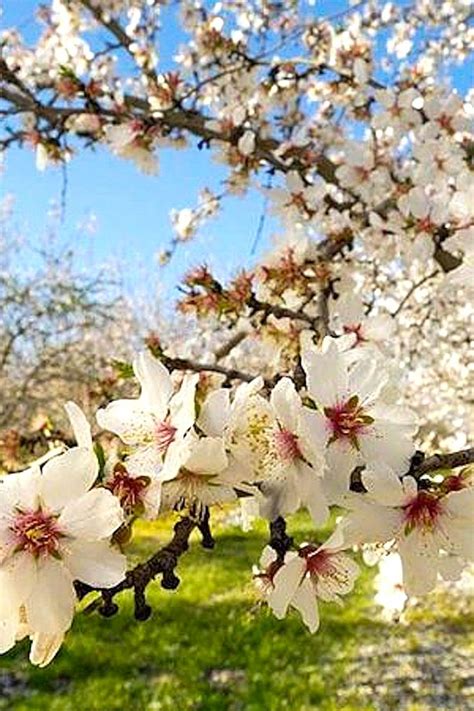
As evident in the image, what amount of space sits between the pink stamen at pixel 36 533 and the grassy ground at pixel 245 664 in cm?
430

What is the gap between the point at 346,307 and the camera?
2.01 m

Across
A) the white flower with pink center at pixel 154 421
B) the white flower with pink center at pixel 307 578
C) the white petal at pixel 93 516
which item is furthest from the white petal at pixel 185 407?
the white flower with pink center at pixel 307 578

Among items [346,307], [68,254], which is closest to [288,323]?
[346,307]

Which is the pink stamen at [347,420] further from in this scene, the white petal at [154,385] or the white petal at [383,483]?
the white petal at [154,385]

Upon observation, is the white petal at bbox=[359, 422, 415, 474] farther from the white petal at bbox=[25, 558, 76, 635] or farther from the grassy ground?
the grassy ground

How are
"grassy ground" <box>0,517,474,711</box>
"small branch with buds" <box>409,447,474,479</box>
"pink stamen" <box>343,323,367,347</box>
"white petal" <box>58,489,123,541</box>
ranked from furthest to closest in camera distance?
"grassy ground" <box>0,517,474,711</box>
"pink stamen" <box>343,323,367,347</box>
"small branch with buds" <box>409,447,474,479</box>
"white petal" <box>58,489,123,541</box>

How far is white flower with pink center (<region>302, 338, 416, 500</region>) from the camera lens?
3.43 ft

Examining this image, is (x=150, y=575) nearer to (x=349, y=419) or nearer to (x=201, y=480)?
(x=201, y=480)

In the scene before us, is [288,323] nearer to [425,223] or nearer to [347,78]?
[425,223]

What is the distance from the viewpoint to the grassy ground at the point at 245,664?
17.1ft

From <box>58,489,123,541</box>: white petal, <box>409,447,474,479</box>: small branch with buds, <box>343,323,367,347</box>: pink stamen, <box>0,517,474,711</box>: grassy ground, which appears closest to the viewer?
<box>58,489,123,541</box>: white petal

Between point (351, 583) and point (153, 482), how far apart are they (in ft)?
1.06

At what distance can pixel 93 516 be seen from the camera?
3.15ft

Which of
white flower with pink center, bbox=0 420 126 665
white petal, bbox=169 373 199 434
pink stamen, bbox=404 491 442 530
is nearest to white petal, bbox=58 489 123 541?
white flower with pink center, bbox=0 420 126 665
